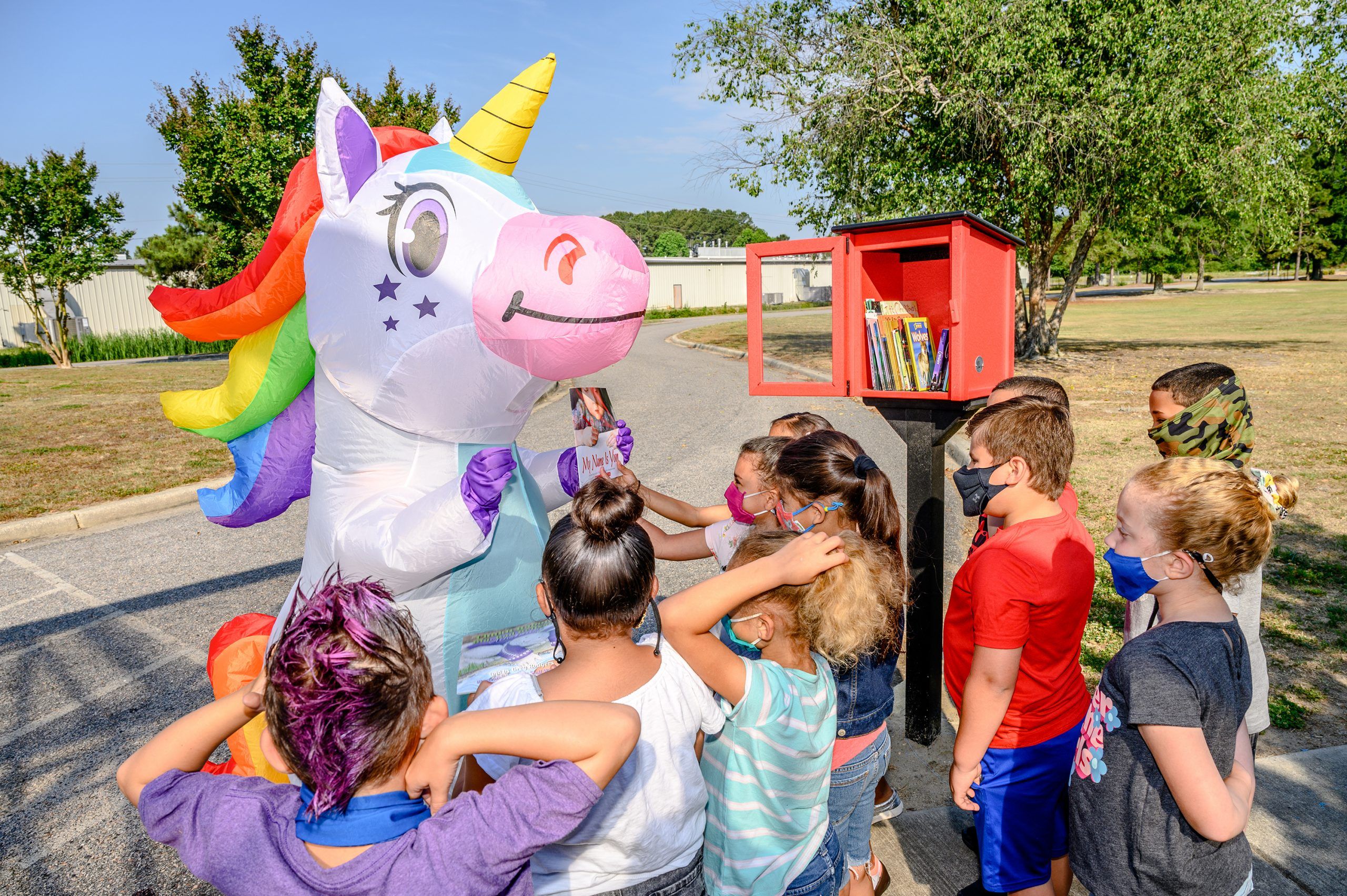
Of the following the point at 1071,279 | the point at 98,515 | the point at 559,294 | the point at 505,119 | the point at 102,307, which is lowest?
the point at 98,515

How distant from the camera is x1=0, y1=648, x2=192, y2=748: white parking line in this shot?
383 cm

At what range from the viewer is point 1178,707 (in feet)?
5.19

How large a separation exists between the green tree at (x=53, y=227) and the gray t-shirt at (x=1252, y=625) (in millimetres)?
25926

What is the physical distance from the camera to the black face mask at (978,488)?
223 cm

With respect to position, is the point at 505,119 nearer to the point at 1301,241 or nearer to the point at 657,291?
the point at 657,291

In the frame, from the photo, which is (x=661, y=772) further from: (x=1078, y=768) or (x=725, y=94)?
(x=725, y=94)

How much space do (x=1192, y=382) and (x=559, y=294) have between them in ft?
6.61

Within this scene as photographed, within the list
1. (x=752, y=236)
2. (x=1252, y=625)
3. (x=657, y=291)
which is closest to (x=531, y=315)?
(x=1252, y=625)

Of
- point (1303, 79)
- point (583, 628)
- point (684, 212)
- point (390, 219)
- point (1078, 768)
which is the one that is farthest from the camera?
point (684, 212)

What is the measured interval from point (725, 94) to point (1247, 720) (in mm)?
13879

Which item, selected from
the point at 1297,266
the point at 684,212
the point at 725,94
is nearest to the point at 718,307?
the point at 725,94

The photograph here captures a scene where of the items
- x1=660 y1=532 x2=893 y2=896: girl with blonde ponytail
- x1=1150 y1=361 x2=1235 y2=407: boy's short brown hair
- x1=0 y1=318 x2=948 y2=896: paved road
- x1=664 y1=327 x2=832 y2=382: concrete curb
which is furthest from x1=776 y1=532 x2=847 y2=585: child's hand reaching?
x1=664 y1=327 x2=832 y2=382: concrete curb

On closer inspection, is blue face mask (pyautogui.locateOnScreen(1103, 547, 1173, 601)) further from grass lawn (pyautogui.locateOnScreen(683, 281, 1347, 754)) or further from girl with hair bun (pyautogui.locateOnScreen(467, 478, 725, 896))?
grass lawn (pyautogui.locateOnScreen(683, 281, 1347, 754))

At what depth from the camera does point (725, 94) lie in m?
14.4
